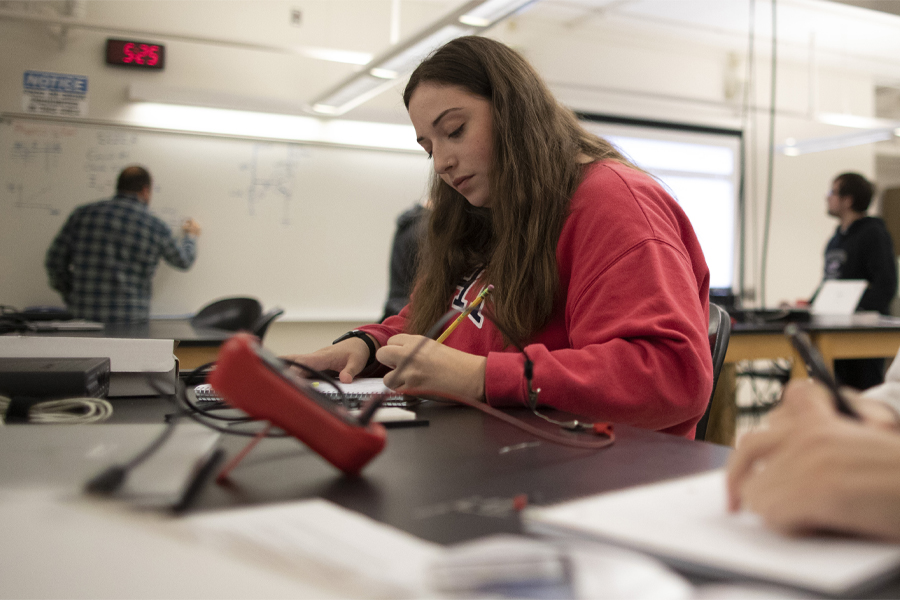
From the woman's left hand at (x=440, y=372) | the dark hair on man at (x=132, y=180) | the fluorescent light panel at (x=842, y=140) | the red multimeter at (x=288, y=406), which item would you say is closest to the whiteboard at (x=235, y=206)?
the dark hair on man at (x=132, y=180)

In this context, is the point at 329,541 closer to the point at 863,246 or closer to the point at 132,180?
the point at 132,180

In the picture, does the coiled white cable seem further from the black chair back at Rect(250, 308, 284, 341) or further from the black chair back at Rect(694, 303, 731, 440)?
the black chair back at Rect(694, 303, 731, 440)

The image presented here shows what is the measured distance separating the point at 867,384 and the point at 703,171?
7.50 feet

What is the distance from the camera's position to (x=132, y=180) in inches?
147

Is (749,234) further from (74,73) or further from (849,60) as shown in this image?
(74,73)

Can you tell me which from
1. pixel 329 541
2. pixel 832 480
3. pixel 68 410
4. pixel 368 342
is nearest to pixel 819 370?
pixel 832 480

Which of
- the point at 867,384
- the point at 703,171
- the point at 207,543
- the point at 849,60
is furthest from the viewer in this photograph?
the point at 849,60

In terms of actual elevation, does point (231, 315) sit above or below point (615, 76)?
below

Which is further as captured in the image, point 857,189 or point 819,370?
point 857,189

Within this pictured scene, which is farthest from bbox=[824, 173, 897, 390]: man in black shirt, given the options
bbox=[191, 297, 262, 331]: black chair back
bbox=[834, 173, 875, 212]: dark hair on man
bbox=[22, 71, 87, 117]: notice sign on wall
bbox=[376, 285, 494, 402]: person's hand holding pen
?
bbox=[22, 71, 87, 117]: notice sign on wall

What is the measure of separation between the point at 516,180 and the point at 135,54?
3706 millimetres

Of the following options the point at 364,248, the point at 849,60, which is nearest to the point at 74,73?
the point at 364,248

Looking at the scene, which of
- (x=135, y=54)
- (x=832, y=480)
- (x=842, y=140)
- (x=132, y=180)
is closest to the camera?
(x=832, y=480)

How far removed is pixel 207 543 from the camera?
37cm
